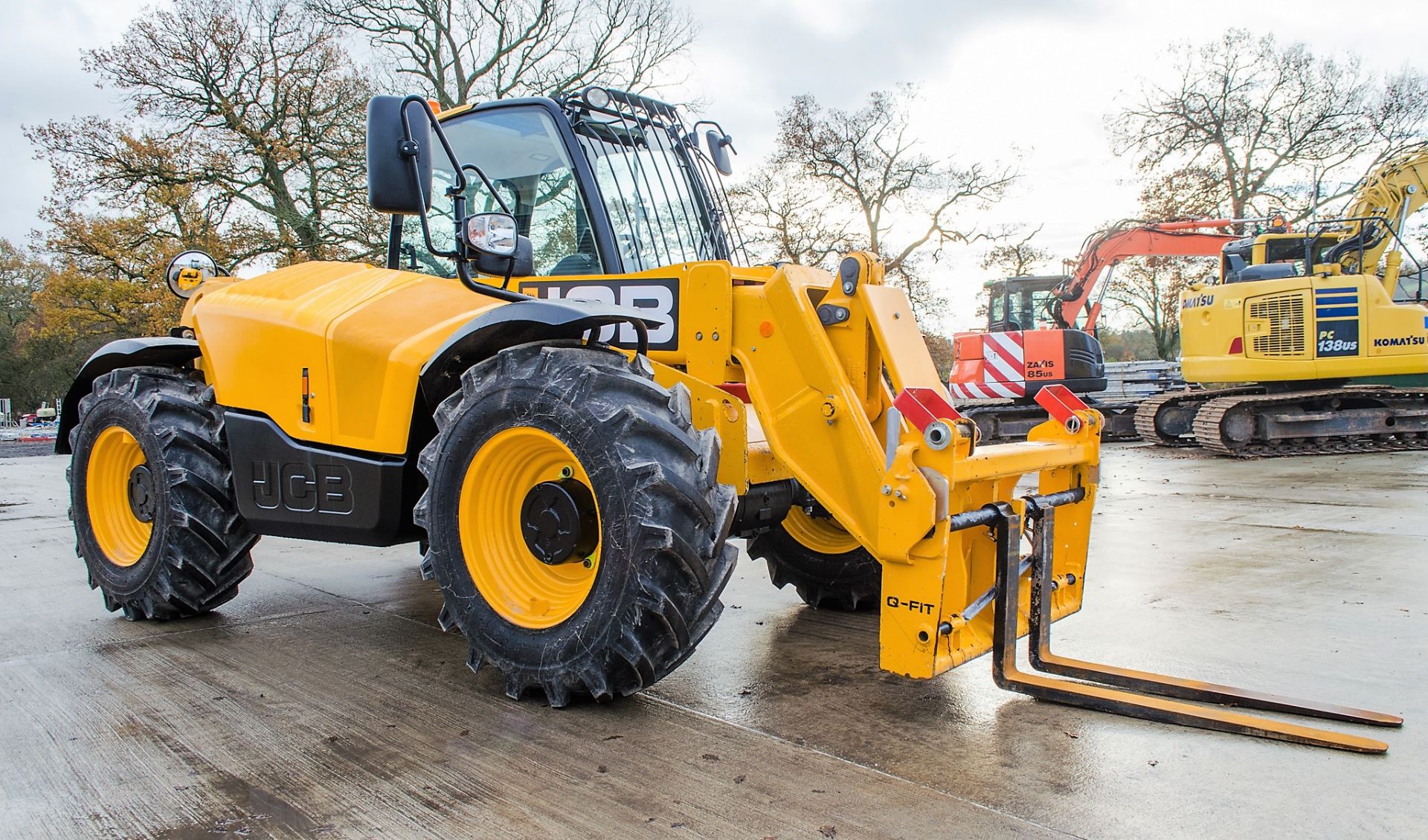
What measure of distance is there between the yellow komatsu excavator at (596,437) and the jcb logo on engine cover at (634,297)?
1 centimetres

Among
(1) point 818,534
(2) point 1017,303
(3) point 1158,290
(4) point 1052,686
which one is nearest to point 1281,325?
(2) point 1017,303

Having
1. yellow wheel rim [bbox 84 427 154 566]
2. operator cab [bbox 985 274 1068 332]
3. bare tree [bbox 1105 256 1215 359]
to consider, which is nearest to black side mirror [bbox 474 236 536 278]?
yellow wheel rim [bbox 84 427 154 566]

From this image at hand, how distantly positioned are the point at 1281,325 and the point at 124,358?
45.6 feet

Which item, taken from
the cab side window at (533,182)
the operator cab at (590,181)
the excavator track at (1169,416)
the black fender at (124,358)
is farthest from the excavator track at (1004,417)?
the black fender at (124,358)

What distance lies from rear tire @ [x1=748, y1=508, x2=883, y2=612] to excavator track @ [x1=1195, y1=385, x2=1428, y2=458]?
11.0 metres

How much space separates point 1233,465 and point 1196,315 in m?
2.76

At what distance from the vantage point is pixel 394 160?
3553 mm

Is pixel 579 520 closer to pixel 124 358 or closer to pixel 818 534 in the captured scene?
pixel 818 534

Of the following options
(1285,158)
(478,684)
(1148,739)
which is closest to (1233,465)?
(1148,739)

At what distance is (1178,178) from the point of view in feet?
104

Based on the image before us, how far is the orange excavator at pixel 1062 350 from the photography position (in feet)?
55.0

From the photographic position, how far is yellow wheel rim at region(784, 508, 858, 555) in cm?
488

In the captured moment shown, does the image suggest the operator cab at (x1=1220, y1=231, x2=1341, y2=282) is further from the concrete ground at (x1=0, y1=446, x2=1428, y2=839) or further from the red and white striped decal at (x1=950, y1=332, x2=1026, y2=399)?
the concrete ground at (x1=0, y1=446, x2=1428, y2=839)

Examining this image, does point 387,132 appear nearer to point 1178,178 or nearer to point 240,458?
point 240,458
